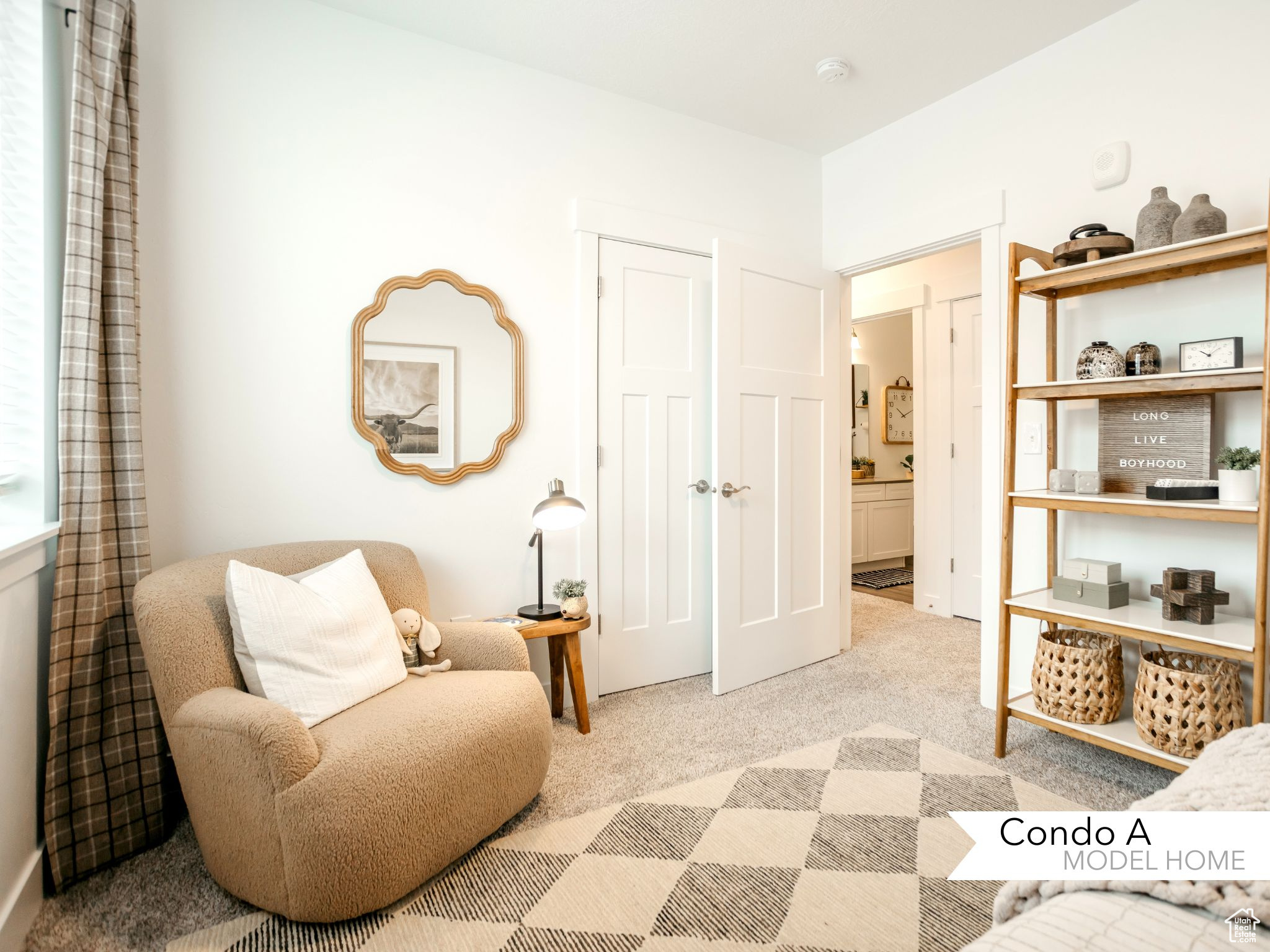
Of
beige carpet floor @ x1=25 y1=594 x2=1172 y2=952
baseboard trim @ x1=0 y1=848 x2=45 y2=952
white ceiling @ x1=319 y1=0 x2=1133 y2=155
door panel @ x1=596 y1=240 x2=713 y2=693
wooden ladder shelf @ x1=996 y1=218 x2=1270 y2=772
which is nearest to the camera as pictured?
baseboard trim @ x1=0 y1=848 x2=45 y2=952

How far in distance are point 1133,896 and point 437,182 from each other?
2714mm

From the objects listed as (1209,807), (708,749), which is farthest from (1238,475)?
(708,749)

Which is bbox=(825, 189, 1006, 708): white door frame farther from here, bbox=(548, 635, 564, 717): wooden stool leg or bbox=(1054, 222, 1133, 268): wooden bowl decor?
bbox=(548, 635, 564, 717): wooden stool leg

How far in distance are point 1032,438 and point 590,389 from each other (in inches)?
69.9

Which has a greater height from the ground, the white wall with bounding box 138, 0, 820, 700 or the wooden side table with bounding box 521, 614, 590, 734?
the white wall with bounding box 138, 0, 820, 700

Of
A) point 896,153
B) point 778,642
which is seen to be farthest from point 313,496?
point 896,153

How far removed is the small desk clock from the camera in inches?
76.6

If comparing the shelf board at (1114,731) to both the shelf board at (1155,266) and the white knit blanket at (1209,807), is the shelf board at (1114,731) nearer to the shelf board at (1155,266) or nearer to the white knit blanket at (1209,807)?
the white knit blanket at (1209,807)

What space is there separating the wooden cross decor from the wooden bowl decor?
40.2 inches

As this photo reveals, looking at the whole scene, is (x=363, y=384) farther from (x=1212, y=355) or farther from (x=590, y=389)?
(x=1212, y=355)

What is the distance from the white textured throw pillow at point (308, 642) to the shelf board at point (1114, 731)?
207 cm

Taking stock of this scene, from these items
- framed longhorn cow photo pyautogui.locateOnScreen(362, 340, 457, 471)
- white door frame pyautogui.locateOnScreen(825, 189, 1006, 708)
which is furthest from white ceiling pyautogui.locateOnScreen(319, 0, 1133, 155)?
framed longhorn cow photo pyautogui.locateOnScreen(362, 340, 457, 471)

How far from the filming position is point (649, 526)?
300 cm

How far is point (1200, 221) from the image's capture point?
76.6 inches
